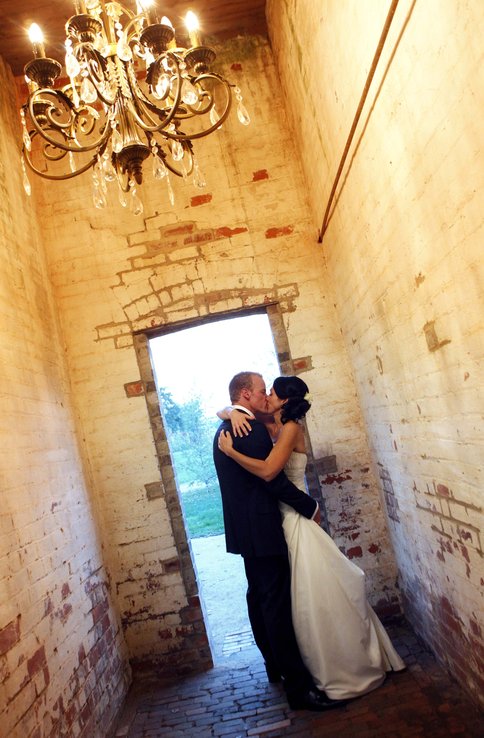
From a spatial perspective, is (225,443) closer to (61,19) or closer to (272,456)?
(272,456)

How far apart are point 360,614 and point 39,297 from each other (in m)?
3.02

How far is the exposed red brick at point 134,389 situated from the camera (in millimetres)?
4277

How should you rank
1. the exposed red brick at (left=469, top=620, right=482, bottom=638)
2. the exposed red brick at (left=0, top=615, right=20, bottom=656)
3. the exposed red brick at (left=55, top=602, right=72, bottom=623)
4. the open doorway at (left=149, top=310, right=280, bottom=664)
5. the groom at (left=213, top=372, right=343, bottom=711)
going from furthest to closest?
the open doorway at (left=149, top=310, right=280, bottom=664), the groom at (left=213, top=372, right=343, bottom=711), the exposed red brick at (left=55, top=602, right=72, bottom=623), the exposed red brick at (left=469, top=620, right=482, bottom=638), the exposed red brick at (left=0, top=615, right=20, bottom=656)

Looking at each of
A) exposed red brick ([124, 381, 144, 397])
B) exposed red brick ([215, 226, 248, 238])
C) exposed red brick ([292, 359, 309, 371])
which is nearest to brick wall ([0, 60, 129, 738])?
exposed red brick ([124, 381, 144, 397])

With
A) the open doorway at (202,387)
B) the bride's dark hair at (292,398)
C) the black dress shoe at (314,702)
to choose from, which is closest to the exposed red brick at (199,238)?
the bride's dark hair at (292,398)

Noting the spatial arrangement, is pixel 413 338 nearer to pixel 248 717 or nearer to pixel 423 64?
pixel 423 64

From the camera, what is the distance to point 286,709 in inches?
125

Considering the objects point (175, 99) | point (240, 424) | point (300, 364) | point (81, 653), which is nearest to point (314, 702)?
point (81, 653)

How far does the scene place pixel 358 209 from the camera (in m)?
3.06

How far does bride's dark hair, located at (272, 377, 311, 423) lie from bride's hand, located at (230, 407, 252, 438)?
23cm

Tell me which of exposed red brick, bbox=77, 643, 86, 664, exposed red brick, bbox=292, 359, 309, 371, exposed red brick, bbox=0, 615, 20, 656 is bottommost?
exposed red brick, bbox=77, 643, 86, 664

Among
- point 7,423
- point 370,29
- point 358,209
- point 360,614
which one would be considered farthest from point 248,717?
point 370,29

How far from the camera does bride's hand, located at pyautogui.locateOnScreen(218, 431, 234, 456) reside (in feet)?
10.9

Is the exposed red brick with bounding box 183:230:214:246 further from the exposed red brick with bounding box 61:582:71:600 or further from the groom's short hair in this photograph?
the exposed red brick with bounding box 61:582:71:600
